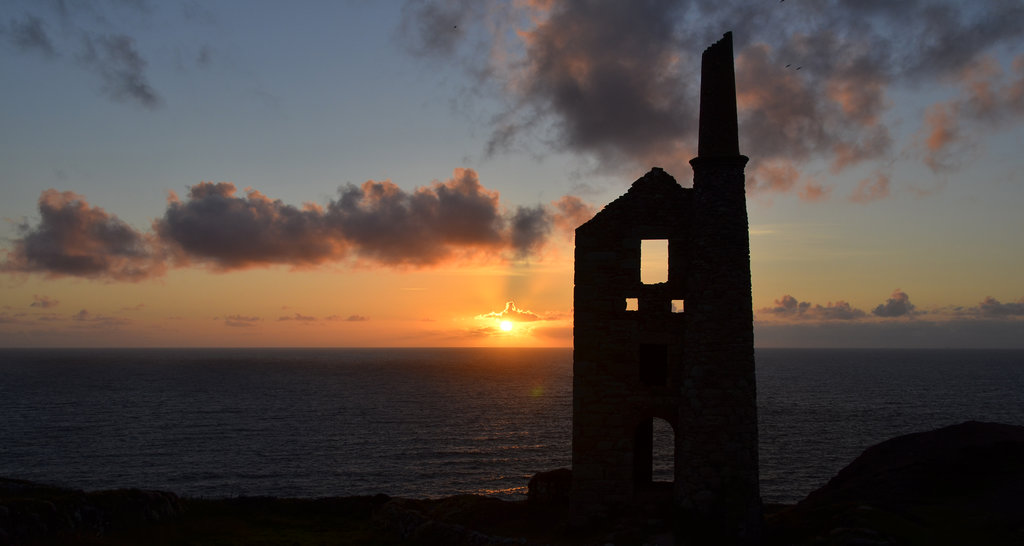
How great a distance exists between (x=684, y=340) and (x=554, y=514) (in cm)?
761

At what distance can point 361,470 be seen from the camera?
2072 inches

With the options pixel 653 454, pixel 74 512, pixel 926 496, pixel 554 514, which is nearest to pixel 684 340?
pixel 554 514

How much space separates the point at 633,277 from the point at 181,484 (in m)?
39.5

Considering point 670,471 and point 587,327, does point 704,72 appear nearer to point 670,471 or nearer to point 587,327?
point 587,327

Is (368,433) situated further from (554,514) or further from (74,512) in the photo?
(554,514)

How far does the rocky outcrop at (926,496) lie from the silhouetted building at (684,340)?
259 centimetres

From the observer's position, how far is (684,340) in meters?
21.5

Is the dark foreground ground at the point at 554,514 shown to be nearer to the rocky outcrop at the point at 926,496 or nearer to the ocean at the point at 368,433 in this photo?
the rocky outcrop at the point at 926,496

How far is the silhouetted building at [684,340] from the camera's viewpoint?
66.4ft

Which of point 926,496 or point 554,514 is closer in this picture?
point 554,514

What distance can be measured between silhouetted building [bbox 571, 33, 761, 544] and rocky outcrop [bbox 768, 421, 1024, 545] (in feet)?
8.50

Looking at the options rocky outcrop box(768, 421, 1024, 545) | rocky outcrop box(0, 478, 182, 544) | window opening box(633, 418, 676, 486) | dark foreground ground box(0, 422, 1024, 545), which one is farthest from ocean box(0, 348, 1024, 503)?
rocky outcrop box(0, 478, 182, 544)

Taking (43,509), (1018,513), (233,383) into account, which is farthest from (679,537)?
(233,383)

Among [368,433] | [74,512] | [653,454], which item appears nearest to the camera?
[74,512]
